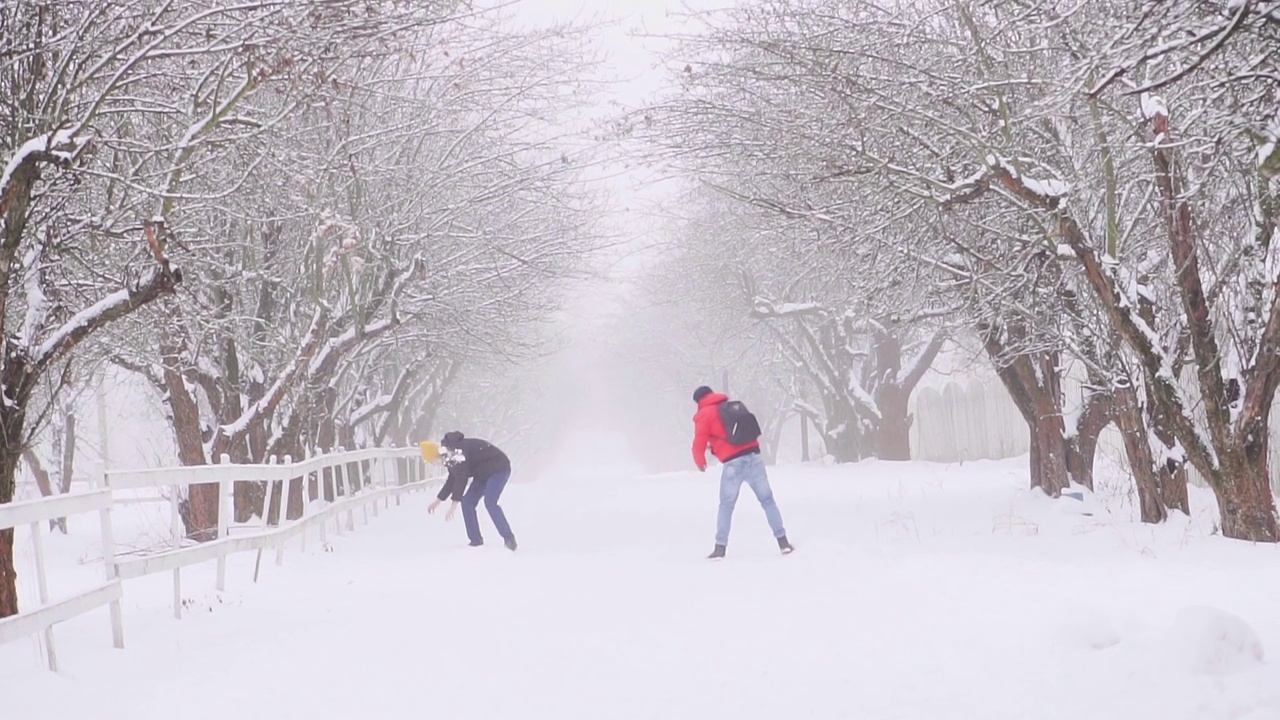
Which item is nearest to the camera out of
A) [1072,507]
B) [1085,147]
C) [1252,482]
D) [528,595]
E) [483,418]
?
[528,595]

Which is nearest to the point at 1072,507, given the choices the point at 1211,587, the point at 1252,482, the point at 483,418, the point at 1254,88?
the point at 1252,482

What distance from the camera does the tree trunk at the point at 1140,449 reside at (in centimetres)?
1136

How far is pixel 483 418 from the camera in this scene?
50.4 m

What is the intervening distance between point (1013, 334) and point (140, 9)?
969 centimetres

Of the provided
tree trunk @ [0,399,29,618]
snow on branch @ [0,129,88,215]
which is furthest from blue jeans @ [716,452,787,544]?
snow on branch @ [0,129,88,215]

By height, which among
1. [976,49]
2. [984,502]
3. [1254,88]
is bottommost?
Answer: [984,502]

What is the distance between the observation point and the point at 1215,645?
5.37 metres

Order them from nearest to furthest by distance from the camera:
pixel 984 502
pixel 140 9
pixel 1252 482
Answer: pixel 140 9 → pixel 1252 482 → pixel 984 502

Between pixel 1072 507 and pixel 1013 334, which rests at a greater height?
pixel 1013 334

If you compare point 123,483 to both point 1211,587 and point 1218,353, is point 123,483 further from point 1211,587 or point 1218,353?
point 1218,353

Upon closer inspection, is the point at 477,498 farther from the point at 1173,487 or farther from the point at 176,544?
the point at 1173,487

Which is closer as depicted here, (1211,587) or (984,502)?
(1211,587)

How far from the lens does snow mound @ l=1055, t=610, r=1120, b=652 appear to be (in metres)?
6.12

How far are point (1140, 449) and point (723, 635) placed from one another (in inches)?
240
